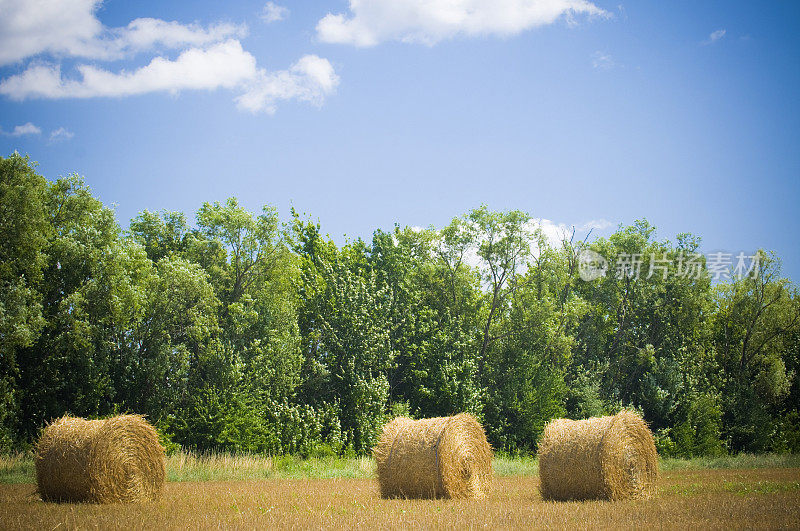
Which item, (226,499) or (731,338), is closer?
(226,499)

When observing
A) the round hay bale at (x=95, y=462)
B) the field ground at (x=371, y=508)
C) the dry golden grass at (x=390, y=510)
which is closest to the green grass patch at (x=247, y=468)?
the field ground at (x=371, y=508)

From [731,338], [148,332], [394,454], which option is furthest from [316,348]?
[731,338]

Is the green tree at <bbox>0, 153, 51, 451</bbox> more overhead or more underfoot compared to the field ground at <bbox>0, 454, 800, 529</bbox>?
more overhead

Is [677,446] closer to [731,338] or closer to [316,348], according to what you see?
[731,338]

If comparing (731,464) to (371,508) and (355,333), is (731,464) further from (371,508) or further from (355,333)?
(371,508)

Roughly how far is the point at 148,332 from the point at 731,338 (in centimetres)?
3816

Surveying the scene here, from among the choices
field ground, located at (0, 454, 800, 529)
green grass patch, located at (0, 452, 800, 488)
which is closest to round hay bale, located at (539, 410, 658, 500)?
field ground, located at (0, 454, 800, 529)

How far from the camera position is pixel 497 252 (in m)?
34.8

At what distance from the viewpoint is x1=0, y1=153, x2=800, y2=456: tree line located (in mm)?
25703

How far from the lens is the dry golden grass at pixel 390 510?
10.7m

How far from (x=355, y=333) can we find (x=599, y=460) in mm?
17992

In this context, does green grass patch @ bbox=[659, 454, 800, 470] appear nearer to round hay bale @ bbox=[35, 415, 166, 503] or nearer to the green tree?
round hay bale @ bbox=[35, 415, 166, 503]

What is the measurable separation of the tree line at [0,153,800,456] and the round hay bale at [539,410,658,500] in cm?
1484

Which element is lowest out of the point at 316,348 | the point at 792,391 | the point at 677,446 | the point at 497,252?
the point at 677,446
